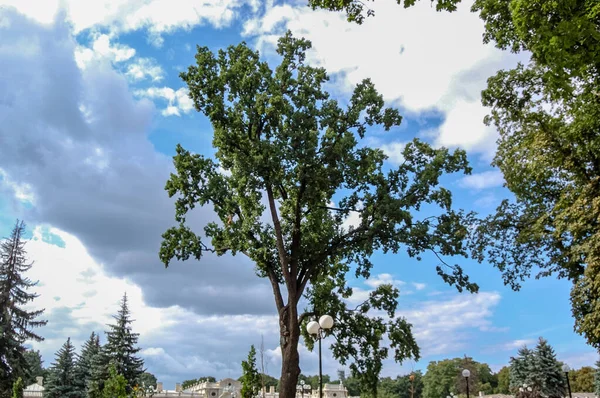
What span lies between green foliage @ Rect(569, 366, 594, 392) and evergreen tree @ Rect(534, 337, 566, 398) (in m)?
26.2

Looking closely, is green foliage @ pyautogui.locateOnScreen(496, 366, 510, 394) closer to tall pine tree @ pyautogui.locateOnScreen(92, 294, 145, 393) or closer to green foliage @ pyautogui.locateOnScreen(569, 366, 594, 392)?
green foliage @ pyautogui.locateOnScreen(569, 366, 594, 392)

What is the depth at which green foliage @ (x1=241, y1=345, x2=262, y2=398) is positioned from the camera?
15.2 meters

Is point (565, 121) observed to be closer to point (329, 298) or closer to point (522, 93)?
point (522, 93)

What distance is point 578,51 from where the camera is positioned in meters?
8.06

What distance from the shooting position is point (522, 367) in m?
46.5

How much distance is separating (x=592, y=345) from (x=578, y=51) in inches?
437

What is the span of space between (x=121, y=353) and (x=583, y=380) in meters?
60.9

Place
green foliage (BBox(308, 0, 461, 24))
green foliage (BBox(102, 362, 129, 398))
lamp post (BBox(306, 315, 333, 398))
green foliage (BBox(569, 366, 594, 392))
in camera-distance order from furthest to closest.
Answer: green foliage (BBox(569, 366, 594, 392)) < green foliage (BBox(102, 362, 129, 398)) < lamp post (BBox(306, 315, 333, 398)) < green foliage (BBox(308, 0, 461, 24))

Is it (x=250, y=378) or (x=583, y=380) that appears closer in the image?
(x=250, y=378)

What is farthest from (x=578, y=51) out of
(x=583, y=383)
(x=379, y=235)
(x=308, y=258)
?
(x=583, y=383)

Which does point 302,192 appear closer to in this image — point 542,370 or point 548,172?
point 548,172

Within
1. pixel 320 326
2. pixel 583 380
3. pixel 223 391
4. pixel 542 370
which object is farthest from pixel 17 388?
pixel 583 380

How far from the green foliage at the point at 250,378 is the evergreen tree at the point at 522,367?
36.5 meters

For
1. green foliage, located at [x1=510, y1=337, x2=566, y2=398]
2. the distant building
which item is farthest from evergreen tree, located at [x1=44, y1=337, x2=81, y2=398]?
green foliage, located at [x1=510, y1=337, x2=566, y2=398]
